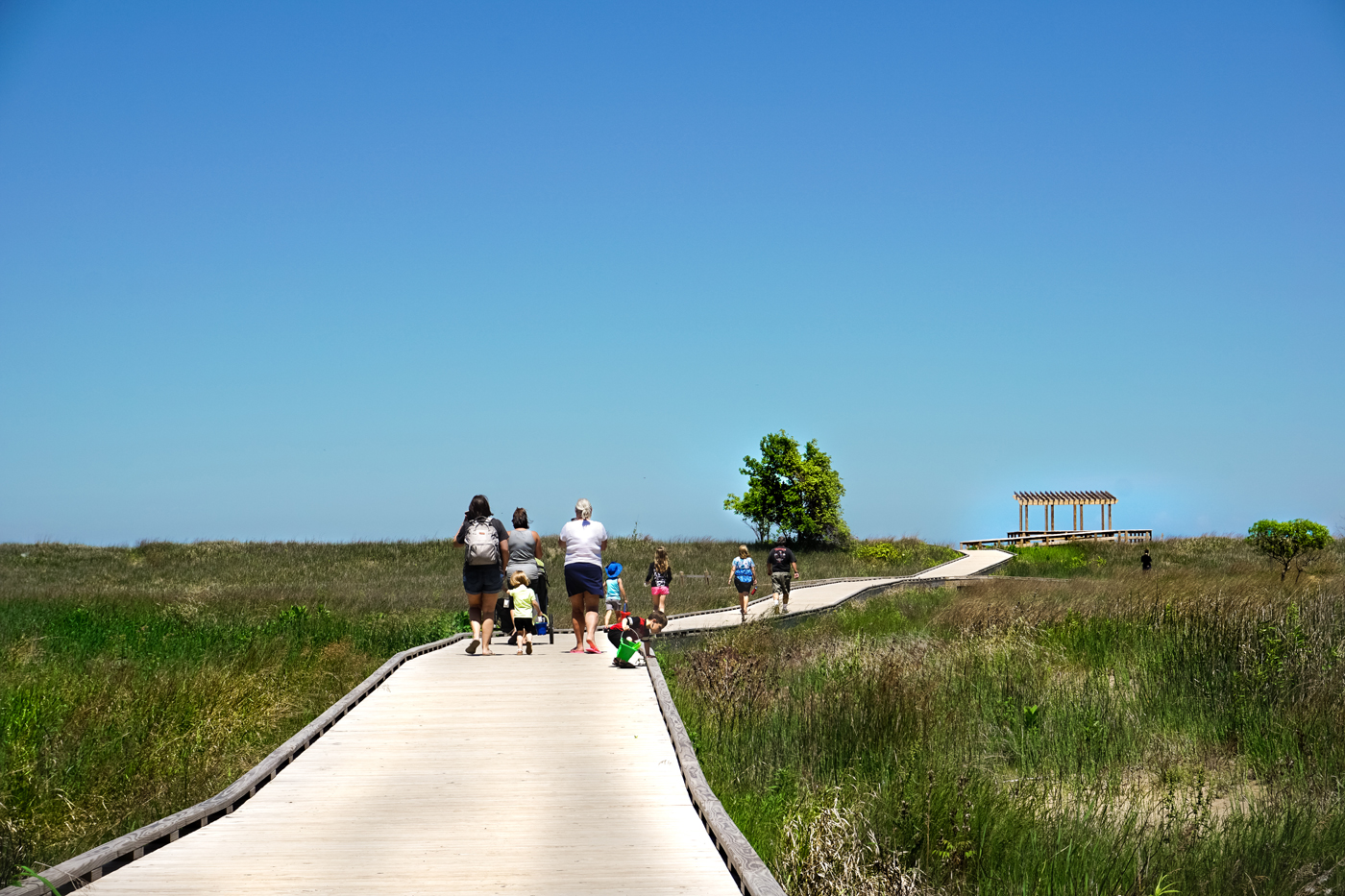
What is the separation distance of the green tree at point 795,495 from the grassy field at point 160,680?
22843mm

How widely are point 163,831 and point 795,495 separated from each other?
52153mm

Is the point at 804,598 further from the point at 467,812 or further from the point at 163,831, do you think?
the point at 163,831

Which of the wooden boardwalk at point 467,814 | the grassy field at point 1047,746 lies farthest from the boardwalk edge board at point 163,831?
the grassy field at point 1047,746

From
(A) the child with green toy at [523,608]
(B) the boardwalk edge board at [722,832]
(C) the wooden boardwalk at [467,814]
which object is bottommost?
(C) the wooden boardwalk at [467,814]

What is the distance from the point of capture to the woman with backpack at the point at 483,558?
1470 cm

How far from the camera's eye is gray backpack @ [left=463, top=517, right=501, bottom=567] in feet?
48.1

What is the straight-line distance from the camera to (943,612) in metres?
21.2

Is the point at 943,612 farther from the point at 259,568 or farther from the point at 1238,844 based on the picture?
the point at 259,568


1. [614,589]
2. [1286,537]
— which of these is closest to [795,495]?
[1286,537]

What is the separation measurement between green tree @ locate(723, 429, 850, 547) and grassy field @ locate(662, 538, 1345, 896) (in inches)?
1509

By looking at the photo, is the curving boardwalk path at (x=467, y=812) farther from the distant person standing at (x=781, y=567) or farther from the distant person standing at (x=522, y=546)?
the distant person standing at (x=781, y=567)

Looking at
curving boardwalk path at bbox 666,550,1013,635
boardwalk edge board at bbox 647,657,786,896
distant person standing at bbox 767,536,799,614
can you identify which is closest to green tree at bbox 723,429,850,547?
curving boardwalk path at bbox 666,550,1013,635

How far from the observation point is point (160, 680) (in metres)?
12.6

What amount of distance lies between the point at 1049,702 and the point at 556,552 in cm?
3662
